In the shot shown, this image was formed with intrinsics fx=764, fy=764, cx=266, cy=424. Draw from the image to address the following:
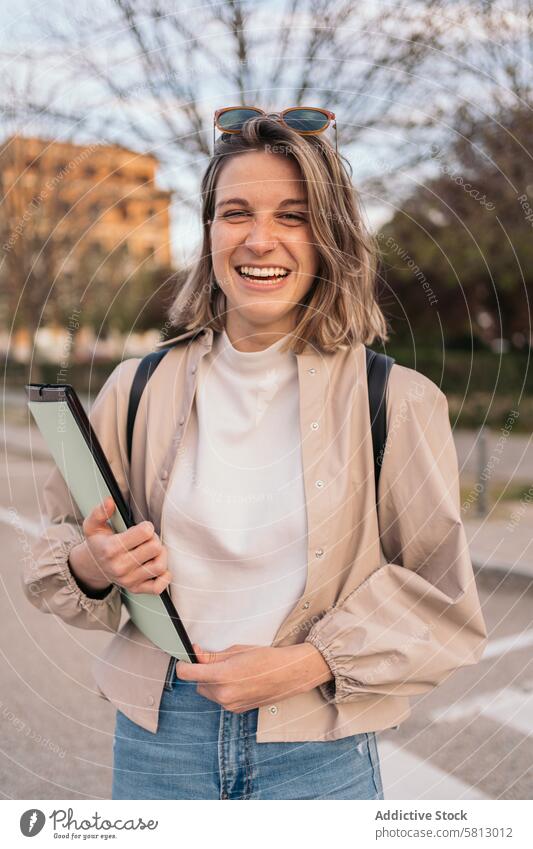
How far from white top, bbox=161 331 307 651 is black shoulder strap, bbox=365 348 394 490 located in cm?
15

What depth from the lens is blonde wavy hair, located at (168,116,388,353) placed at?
139 cm

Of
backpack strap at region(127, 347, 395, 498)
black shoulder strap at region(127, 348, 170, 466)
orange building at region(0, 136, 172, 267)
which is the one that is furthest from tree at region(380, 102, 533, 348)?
orange building at region(0, 136, 172, 267)

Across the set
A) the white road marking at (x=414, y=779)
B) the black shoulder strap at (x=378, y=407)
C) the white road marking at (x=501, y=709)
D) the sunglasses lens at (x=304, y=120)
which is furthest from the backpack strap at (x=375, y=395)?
the white road marking at (x=501, y=709)

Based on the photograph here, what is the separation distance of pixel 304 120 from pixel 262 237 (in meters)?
0.23

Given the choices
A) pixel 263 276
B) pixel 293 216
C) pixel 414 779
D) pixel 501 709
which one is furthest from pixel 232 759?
pixel 501 709

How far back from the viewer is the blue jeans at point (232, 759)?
1424mm

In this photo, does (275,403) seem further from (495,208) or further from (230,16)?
(495,208)

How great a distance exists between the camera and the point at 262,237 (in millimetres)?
1390

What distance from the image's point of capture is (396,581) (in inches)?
53.3

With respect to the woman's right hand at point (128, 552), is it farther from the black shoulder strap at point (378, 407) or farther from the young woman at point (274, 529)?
the black shoulder strap at point (378, 407)

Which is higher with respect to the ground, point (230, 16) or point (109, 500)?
point (230, 16)

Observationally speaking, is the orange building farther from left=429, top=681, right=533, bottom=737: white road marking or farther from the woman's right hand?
left=429, top=681, right=533, bottom=737: white road marking

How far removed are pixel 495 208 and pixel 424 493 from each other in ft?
20.3

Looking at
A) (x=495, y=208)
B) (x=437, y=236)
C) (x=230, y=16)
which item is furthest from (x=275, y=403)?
(x=437, y=236)
